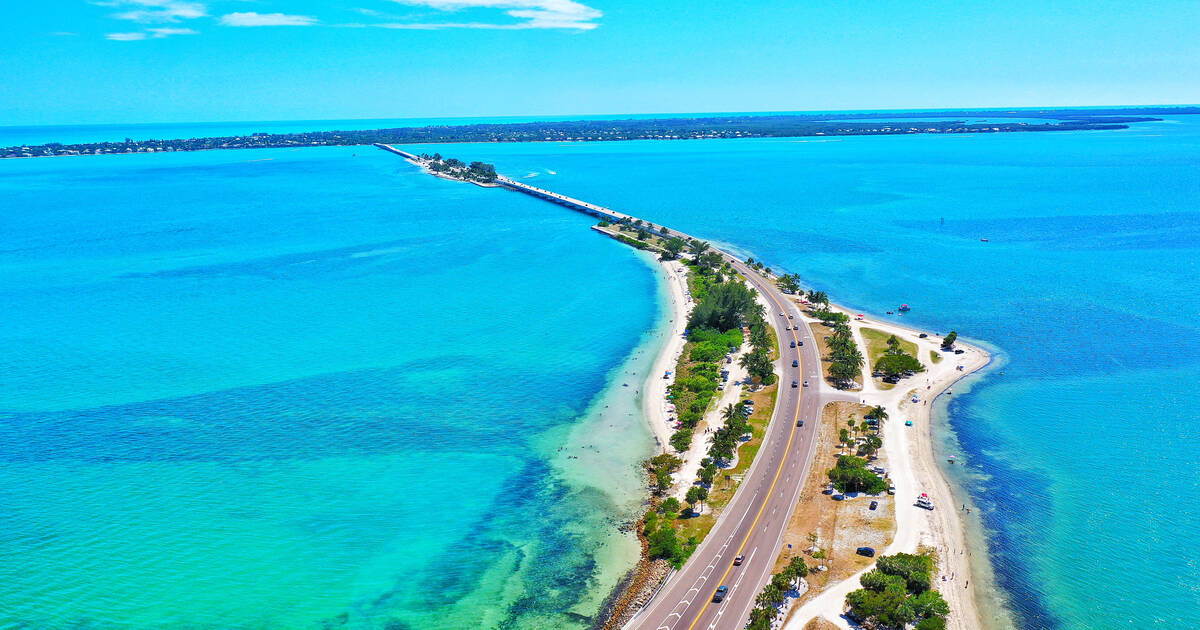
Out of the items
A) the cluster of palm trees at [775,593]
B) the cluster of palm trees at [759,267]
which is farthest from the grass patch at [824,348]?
the cluster of palm trees at [775,593]

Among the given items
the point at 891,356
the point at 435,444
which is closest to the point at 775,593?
the point at 435,444

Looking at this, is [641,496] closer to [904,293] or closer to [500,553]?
[500,553]

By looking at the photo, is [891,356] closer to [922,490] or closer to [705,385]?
[705,385]

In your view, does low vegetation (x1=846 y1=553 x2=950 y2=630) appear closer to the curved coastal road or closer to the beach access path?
the beach access path

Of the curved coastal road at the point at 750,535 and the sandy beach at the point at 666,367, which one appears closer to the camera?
the curved coastal road at the point at 750,535

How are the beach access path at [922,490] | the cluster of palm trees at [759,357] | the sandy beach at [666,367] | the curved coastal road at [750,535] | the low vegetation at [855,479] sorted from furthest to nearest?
the cluster of palm trees at [759,357] → the sandy beach at [666,367] → the low vegetation at [855,479] → the beach access path at [922,490] → the curved coastal road at [750,535]

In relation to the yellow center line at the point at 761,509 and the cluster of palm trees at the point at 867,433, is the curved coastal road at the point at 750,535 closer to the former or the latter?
the yellow center line at the point at 761,509

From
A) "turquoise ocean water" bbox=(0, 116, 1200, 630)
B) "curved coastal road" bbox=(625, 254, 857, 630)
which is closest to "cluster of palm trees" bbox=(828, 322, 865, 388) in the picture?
"curved coastal road" bbox=(625, 254, 857, 630)
